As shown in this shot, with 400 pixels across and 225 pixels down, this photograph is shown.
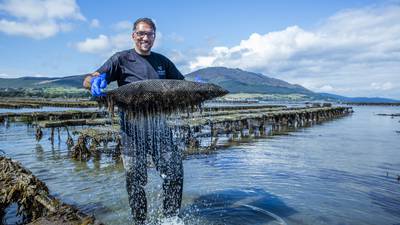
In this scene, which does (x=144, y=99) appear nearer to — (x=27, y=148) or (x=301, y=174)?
(x=301, y=174)

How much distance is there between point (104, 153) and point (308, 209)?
952cm

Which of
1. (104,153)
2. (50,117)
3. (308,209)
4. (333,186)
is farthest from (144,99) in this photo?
(50,117)

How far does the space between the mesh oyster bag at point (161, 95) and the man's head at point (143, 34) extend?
72 cm

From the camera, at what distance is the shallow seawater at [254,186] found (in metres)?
6.87

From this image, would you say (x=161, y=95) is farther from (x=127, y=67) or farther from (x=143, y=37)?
(x=143, y=37)

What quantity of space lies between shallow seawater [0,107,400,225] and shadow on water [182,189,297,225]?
0.06 ft

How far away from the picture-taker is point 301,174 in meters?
10.6

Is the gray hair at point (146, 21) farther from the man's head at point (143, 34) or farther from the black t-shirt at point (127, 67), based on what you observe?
the black t-shirt at point (127, 67)

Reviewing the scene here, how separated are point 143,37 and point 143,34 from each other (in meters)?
0.05

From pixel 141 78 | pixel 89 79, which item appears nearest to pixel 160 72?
pixel 141 78

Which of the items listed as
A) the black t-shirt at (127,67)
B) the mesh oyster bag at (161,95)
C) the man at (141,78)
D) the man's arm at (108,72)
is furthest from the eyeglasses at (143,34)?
the mesh oyster bag at (161,95)

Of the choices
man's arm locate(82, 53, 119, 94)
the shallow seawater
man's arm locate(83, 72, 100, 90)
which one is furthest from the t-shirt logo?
the shallow seawater

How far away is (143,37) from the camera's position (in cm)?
513

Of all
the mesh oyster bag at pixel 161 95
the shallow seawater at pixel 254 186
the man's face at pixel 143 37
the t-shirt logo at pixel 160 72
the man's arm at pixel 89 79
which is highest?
the man's face at pixel 143 37
